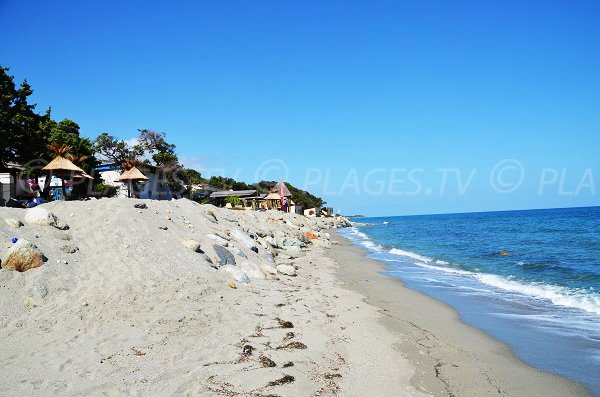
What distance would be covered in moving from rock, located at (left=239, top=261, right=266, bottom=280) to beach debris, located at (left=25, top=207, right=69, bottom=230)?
5458 millimetres

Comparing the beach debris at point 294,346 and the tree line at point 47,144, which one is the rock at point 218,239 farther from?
the tree line at point 47,144

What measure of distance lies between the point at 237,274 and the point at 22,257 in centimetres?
533

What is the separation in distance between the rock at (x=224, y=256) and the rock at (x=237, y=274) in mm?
520

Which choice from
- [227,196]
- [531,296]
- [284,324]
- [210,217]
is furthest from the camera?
[227,196]

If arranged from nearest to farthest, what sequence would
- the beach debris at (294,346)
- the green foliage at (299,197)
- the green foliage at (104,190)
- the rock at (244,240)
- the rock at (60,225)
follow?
the beach debris at (294,346) < the rock at (60,225) < the rock at (244,240) < the green foliage at (104,190) < the green foliage at (299,197)

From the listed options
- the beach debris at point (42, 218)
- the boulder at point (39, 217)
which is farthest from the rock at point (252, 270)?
the boulder at point (39, 217)

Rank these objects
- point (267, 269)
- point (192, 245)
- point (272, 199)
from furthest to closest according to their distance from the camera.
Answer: point (272, 199)
point (267, 269)
point (192, 245)

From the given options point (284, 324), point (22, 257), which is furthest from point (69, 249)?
point (284, 324)

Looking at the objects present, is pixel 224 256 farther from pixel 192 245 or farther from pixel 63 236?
pixel 63 236

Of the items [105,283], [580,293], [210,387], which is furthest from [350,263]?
[210,387]

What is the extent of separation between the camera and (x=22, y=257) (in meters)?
8.05

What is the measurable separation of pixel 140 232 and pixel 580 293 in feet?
47.2

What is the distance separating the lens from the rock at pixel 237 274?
10.8 m

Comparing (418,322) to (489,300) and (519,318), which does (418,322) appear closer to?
(519,318)
